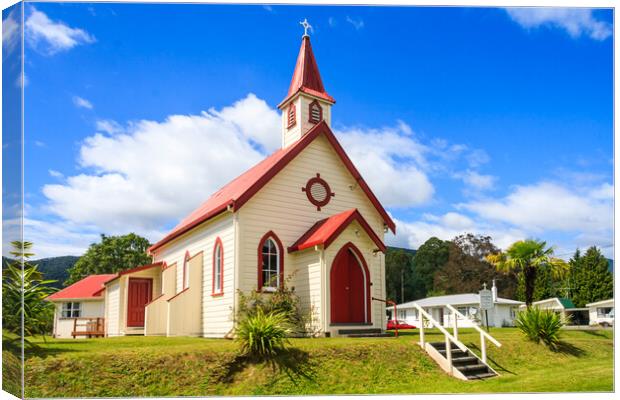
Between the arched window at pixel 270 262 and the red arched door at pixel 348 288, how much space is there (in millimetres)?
2084

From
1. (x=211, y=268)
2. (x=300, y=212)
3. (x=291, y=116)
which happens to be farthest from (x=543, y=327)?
(x=291, y=116)

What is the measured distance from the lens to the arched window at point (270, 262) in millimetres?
20891

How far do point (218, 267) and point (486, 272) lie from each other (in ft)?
189

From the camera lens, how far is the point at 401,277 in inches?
3378

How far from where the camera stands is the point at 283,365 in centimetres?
1446

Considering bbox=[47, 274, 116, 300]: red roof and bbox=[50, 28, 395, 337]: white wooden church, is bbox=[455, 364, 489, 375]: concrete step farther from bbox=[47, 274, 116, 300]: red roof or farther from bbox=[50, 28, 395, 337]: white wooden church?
bbox=[47, 274, 116, 300]: red roof

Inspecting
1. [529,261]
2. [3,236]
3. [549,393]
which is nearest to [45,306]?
[3,236]

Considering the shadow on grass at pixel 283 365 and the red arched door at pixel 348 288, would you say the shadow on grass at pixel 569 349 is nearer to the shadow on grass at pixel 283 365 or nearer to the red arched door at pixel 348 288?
the red arched door at pixel 348 288

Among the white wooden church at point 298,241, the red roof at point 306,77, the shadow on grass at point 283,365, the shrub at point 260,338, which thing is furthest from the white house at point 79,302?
the shadow on grass at point 283,365

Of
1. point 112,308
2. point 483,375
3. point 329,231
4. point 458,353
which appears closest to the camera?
point 483,375

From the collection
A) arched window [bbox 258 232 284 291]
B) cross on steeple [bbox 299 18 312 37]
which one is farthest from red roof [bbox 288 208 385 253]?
cross on steeple [bbox 299 18 312 37]

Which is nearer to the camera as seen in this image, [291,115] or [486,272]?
[291,115]

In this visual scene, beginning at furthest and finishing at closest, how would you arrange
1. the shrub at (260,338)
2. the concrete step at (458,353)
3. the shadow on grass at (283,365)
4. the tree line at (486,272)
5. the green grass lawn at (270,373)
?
the tree line at (486,272)
the concrete step at (458,353)
the shrub at (260,338)
the shadow on grass at (283,365)
the green grass lawn at (270,373)

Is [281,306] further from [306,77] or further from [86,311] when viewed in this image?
[86,311]
